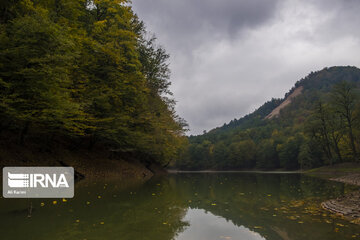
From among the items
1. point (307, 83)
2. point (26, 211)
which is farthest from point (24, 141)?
Result: point (307, 83)

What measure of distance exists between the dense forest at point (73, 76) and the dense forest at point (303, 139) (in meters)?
31.8

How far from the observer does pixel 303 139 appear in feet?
282

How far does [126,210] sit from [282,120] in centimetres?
14682

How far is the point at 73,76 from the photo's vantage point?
15383 mm

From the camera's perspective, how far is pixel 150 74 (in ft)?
96.1

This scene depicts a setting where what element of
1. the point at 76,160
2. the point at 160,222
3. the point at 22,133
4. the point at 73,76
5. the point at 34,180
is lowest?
the point at 160,222

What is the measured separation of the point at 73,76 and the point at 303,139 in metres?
86.6

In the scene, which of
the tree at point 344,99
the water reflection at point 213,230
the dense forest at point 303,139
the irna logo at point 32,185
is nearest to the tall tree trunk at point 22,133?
the irna logo at point 32,185

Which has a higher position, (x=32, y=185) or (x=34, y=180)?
(x=34, y=180)

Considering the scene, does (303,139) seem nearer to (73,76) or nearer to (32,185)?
(73,76)

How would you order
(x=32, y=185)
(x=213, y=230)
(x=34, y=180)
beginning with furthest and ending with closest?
(x=34, y=180) < (x=32, y=185) < (x=213, y=230)

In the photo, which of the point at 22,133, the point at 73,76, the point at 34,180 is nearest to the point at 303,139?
the point at 73,76

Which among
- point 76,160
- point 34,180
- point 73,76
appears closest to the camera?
point 34,180

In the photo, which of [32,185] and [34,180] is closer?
[32,185]
